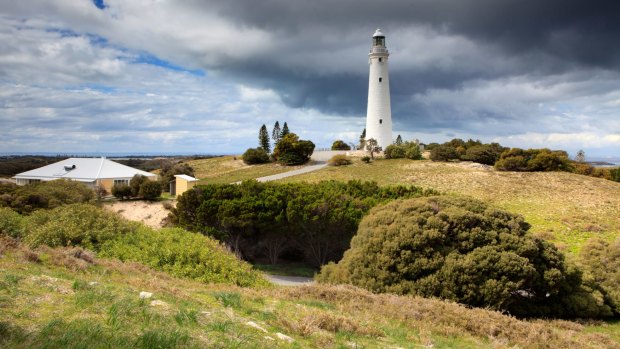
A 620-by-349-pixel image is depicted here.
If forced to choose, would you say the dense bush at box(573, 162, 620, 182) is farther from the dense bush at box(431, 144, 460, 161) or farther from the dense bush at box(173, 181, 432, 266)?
the dense bush at box(173, 181, 432, 266)

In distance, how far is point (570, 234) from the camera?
23.0 metres

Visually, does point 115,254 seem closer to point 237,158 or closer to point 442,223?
point 442,223

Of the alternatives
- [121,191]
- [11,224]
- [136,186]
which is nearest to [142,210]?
[136,186]

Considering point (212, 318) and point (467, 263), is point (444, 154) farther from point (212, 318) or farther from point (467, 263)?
point (212, 318)

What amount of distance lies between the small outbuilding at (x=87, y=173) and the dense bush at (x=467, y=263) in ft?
121

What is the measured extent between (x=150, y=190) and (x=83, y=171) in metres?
12.3

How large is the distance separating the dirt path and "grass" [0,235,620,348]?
22613 millimetres

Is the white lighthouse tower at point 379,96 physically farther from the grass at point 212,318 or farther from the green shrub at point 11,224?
the grass at point 212,318

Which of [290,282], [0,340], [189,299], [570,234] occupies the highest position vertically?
[0,340]

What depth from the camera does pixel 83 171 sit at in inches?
1785

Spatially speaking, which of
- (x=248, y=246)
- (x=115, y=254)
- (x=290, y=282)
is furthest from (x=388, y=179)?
(x=115, y=254)

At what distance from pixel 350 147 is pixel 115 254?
62.4 meters

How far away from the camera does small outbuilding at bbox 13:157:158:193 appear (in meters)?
43.5

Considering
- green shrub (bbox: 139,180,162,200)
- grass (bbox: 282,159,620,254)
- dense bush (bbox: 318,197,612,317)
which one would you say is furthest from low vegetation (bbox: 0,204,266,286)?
green shrub (bbox: 139,180,162,200)
